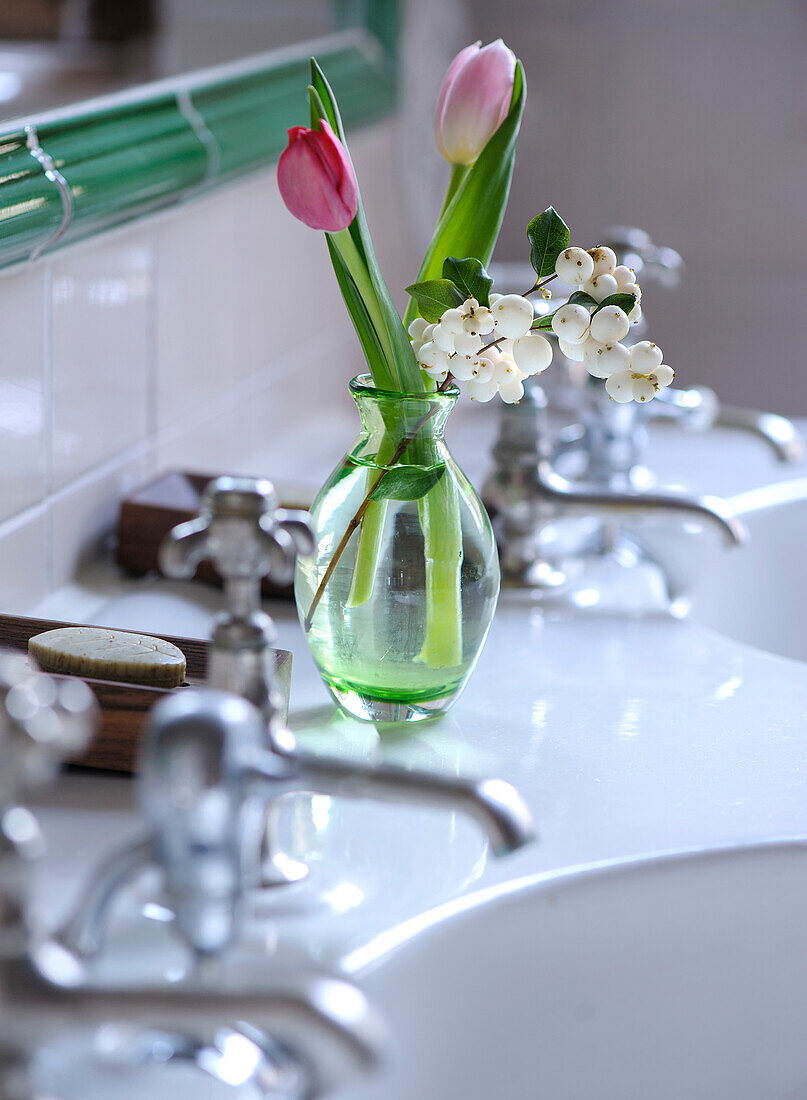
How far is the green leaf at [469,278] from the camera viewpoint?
20.9 inches

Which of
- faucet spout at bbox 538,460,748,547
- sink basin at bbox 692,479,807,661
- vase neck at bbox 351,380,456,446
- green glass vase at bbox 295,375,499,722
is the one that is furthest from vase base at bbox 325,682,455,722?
sink basin at bbox 692,479,807,661

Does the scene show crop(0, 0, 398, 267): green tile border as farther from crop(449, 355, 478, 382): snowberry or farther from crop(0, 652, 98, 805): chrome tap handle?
crop(0, 652, 98, 805): chrome tap handle

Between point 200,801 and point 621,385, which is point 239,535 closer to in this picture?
point 200,801

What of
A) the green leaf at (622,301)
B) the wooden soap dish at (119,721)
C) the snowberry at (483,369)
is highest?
the green leaf at (622,301)

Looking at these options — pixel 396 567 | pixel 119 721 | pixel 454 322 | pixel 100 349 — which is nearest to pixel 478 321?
pixel 454 322

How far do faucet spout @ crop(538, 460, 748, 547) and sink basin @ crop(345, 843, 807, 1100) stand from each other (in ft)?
0.88

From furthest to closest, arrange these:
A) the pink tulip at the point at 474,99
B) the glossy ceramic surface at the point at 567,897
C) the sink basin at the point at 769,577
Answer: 1. the sink basin at the point at 769,577
2. the pink tulip at the point at 474,99
3. the glossy ceramic surface at the point at 567,897

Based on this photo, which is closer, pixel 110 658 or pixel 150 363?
pixel 110 658

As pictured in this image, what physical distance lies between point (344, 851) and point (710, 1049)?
0.56 feet

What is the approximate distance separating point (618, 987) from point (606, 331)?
26 centimetres

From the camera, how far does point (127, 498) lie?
2.50 ft

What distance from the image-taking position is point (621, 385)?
0.51 metres

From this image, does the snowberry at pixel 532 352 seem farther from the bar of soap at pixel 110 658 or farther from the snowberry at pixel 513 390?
the bar of soap at pixel 110 658

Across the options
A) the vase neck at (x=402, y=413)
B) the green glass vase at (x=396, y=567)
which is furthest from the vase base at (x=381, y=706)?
the vase neck at (x=402, y=413)
